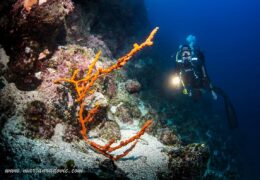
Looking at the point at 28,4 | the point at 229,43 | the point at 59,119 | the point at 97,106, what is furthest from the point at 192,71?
the point at 229,43

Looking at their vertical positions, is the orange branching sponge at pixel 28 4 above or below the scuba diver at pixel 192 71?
below

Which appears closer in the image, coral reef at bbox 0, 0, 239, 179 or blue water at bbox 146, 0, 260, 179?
coral reef at bbox 0, 0, 239, 179

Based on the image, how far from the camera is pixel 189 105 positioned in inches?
612

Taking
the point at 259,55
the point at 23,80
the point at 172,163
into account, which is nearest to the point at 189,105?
the point at 172,163

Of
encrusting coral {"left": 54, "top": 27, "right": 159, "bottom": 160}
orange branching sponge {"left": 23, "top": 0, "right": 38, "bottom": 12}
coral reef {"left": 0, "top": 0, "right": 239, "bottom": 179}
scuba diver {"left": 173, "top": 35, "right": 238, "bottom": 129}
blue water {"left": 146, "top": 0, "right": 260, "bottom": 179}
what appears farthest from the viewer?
blue water {"left": 146, "top": 0, "right": 260, "bottom": 179}

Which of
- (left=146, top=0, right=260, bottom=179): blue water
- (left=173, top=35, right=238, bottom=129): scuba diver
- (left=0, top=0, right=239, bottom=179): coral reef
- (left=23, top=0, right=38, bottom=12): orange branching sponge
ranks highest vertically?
(left=146, top=0, right=260, bottom=179): blue water

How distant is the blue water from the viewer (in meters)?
31.9

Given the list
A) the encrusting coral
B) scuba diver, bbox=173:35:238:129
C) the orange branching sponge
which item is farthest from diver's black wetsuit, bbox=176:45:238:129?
the orange branching sponge

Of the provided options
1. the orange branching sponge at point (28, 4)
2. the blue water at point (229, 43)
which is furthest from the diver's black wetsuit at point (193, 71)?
the blue water at point (229, 43)

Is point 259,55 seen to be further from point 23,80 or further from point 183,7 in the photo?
point 23,80

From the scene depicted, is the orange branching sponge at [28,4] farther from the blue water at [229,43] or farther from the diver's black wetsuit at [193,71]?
the blue water at [229,43]

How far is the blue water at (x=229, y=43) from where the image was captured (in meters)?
31.9

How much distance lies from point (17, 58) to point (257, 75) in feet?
259

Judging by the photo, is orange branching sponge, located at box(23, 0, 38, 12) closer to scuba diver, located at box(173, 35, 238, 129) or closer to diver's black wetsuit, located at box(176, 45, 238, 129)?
scuba diver, located at box(173, 35, 238, 129)
